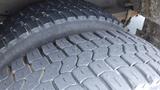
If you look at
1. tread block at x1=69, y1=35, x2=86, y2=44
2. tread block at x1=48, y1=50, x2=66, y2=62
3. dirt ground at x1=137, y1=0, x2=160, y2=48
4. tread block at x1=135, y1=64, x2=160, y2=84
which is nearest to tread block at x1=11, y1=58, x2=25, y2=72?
tread block at x1=48, y1=50, x2=66, y2=62

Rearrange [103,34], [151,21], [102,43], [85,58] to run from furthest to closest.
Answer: [151,21] → [103,34] → [102,43] → [85,58]

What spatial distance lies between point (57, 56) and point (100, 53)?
6.4 inches

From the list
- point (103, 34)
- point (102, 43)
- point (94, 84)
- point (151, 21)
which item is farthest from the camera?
point (151, 21)

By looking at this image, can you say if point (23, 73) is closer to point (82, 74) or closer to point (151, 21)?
point (82, 74)

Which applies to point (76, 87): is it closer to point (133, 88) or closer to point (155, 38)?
point (133, 88)

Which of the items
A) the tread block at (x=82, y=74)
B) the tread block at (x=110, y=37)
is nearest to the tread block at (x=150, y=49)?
the tread block at (x=110, y=37)

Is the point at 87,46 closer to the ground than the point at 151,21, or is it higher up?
higher up

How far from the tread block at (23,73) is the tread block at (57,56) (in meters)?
0.09

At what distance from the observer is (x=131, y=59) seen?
1259 mm

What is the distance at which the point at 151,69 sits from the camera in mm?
1242

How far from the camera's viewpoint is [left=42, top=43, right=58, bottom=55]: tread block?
1.31 metres

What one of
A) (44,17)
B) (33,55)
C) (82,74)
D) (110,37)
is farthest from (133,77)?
(44,17)

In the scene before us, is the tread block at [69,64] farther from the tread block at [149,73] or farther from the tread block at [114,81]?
the tread block at [149,73]

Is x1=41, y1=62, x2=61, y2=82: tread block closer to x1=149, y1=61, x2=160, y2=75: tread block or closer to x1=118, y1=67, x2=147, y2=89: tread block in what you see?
x1=118, y1=67, x2=147, y2=89: tread block
